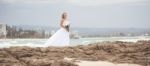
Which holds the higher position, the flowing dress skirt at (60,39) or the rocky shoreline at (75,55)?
the flowing dress skirt at (60,39)

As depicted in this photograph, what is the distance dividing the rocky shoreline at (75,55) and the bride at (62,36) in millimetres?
2352

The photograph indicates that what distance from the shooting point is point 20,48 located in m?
11.7

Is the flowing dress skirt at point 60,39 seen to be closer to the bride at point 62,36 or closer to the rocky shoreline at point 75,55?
Result: the bride at point 62,36

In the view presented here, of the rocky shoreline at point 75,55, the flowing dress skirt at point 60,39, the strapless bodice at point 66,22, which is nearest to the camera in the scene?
the rocky shoreline at point 75,55

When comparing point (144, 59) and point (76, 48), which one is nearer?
point (144, 59)

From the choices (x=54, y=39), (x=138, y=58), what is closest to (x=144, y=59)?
(x=138, y=58)

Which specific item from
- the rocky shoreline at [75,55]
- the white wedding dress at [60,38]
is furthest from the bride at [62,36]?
the rocky shoreline at [75,55]

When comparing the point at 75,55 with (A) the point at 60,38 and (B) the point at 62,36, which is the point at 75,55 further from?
(B) the point at 62,36

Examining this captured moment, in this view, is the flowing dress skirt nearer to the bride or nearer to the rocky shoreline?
the bride

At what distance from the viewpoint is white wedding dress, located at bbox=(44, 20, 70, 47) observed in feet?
48.0

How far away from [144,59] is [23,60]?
265cm

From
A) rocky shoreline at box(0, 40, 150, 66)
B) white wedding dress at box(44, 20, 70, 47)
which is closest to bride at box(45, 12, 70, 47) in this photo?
white wedding dress at box(44, 20, 70, 47)

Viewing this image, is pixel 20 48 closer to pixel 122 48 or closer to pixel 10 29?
pixel 122 48

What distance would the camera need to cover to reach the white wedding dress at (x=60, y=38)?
48.0 ft
